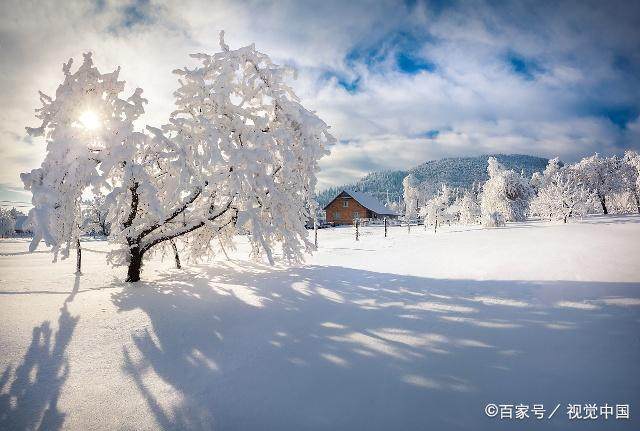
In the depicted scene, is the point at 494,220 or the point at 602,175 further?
the point at 602,175

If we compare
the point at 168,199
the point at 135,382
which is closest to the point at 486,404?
the point at 135,382

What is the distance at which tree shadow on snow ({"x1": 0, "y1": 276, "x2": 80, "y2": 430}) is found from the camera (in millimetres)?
2189

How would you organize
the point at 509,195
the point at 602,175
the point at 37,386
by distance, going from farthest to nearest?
the point at 602,175, the point at 509,195, the point at 37,386

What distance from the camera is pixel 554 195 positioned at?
30.7 meters

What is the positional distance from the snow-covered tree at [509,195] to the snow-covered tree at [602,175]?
18520 mm

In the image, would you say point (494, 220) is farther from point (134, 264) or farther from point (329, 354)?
point (329, 354)

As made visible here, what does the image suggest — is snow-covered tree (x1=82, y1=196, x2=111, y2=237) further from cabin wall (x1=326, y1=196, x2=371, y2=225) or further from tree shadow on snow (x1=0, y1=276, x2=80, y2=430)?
cabin wall (x1=326, y1=196, x2=371, y2=225)

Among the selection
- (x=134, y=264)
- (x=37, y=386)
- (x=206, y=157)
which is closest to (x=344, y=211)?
(x=134, y=264)

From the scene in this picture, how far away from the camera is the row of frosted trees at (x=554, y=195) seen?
99.6 feet

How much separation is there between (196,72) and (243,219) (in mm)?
3590

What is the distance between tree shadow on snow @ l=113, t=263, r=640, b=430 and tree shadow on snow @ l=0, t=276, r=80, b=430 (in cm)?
57

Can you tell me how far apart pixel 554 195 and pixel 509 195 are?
18.0ft

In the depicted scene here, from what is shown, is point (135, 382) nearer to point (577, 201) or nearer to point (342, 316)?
point (342, 316)

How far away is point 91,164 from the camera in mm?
5629
